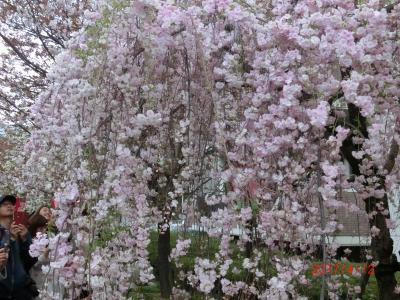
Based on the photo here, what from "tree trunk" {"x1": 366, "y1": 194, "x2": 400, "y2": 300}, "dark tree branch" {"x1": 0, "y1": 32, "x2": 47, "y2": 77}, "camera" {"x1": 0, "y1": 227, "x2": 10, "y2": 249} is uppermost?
"dark tree branch" {"x1": 0, "y1": 32, "x2": 47, "y2": 77}

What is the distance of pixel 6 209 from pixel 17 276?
0.45 m

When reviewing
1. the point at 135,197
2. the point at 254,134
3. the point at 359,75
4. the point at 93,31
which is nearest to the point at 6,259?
the point at 135,197

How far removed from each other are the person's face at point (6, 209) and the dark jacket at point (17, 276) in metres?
0.19

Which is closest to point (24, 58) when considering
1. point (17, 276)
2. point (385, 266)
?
point (17, 276)

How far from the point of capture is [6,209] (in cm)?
356

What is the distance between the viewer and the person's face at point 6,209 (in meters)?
3.56

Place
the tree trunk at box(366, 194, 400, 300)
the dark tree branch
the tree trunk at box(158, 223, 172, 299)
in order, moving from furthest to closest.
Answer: the dark tree branch < the tree trunk at box(158, 223, 172, 299) < the tree trunk at box(366, 194, 400, 300)

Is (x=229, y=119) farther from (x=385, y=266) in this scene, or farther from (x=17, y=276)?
(x=385, y=266)

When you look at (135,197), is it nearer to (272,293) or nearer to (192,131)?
(192,131)

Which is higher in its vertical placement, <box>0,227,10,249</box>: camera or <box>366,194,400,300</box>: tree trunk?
<box>0,227,10,249</box>: camera

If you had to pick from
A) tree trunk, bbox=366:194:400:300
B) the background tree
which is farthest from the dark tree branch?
tree trunk, bbox=366:194:400:300

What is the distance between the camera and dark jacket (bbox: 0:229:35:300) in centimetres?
337

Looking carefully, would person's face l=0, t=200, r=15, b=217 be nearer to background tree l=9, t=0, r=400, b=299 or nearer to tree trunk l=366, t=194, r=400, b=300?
background tree l=9, t=0, r=400, b=299

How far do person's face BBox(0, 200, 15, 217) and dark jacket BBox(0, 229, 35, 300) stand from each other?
0.19 m
